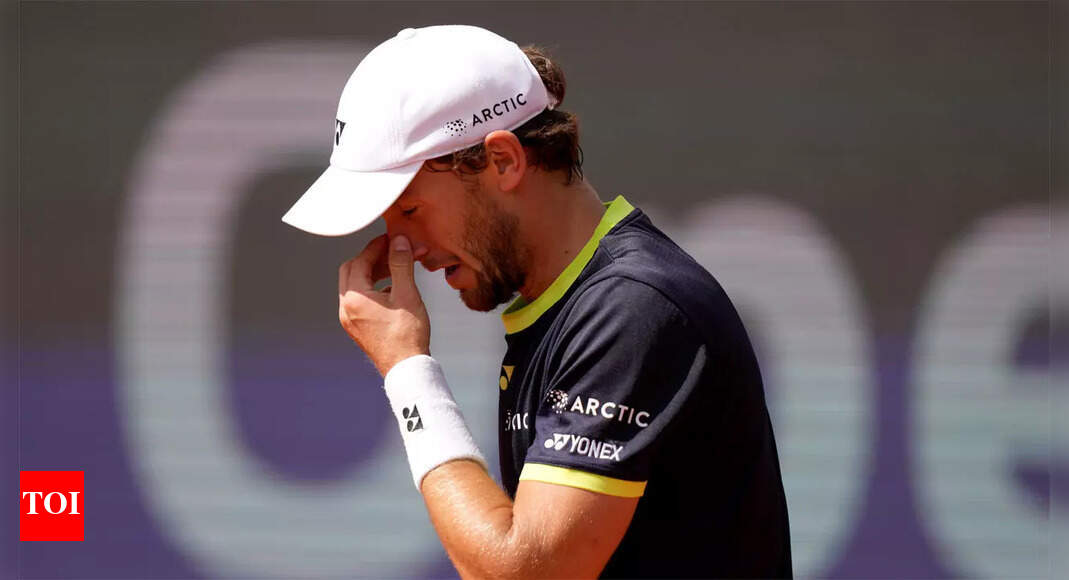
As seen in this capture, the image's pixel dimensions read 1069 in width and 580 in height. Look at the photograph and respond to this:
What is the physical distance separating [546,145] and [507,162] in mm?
98

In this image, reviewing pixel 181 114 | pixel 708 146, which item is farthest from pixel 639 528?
pixel 181 114

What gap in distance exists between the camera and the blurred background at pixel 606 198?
4.21 m

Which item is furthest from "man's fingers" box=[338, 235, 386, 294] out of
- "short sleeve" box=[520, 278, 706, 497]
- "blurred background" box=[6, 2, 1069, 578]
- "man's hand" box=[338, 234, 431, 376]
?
"blurred background" box=[6, 2, 1069, 578]

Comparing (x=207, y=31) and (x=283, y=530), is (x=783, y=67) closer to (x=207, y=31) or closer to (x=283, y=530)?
(x=207, y=31)

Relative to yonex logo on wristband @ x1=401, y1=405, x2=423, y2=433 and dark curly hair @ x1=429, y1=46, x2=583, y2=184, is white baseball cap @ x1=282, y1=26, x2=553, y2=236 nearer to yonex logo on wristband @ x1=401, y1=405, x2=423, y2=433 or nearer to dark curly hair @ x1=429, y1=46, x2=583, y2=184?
dark curly hair @ x1=429, y1=46, x2=583, y2=184

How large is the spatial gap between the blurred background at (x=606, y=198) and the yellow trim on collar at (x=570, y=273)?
2234 mm

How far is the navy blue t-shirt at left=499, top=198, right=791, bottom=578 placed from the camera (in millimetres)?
1675

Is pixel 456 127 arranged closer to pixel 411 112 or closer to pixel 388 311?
pixel 411 112

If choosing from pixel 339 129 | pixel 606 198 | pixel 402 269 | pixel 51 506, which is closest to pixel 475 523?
pixel 402 269

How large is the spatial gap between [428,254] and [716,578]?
0.71 m

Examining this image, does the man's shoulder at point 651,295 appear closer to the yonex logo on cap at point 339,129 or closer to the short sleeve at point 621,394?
the short sleeve at point 621,394

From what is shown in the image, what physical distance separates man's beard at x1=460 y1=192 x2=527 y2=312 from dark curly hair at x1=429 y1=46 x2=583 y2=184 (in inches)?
2.3

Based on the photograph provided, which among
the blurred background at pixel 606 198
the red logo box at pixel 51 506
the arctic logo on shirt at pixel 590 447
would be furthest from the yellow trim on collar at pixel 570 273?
the red logo box at pixel 51 506

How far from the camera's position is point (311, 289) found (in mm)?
4211
